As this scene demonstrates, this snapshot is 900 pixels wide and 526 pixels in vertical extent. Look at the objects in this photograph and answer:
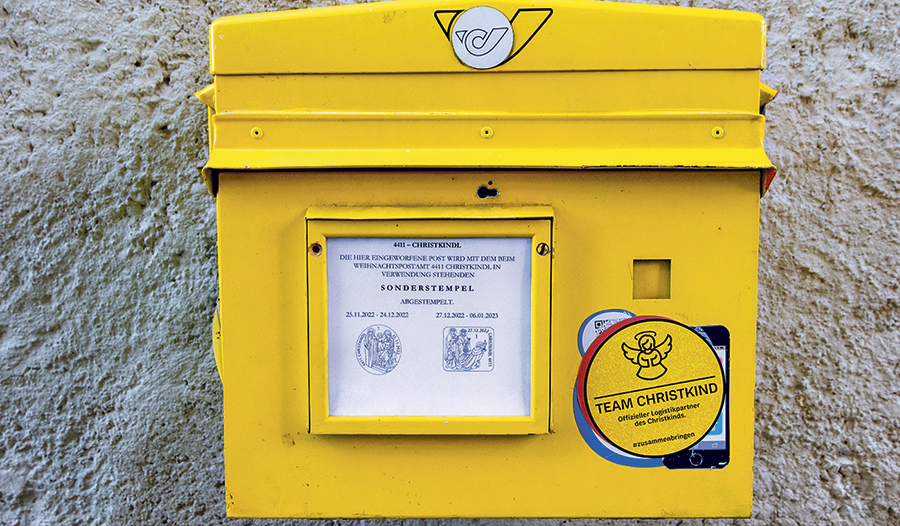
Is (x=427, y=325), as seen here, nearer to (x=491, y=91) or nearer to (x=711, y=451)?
(x=491, y=91)

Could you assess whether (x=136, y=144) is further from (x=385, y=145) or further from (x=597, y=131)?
(x=597, y=131)

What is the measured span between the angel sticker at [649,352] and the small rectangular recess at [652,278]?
61mm

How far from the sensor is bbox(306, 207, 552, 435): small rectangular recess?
82 cm

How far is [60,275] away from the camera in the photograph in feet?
4.21

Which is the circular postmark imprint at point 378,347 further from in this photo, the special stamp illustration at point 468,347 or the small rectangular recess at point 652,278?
the small rectangular recess at point 652,278

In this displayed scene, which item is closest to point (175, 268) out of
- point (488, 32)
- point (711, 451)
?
point (488, 32)

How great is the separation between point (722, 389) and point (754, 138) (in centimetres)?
39

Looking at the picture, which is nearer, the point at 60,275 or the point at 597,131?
the point at 597,131

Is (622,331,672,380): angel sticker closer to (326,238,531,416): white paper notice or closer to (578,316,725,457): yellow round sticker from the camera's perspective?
(578,316,725,457): yellow round sticker

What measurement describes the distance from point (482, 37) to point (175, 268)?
92 centimetres

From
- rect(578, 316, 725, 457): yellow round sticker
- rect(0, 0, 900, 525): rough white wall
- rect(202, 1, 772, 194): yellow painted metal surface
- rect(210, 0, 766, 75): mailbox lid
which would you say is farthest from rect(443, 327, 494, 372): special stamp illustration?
rect(0, 0, 900, 525): rough white wall

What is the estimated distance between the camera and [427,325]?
2.75 ft

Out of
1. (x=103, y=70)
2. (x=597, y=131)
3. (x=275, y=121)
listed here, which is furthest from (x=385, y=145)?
(x=103, y=70)

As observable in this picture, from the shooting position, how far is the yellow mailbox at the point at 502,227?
2.65ft
